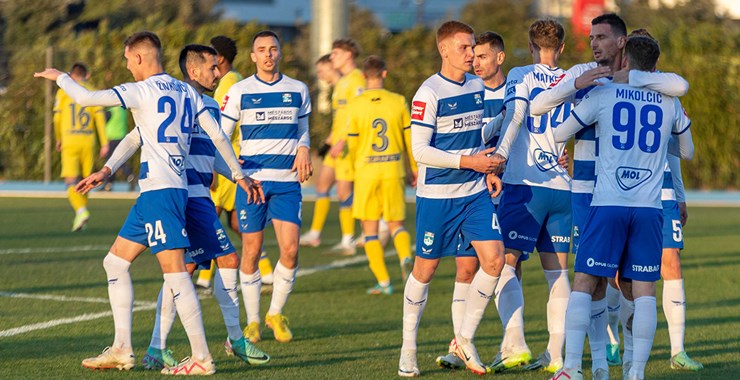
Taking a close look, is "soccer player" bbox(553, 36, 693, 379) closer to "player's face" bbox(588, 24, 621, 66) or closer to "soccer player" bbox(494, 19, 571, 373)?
"player's face" bbox(588, 24, 621, 66)

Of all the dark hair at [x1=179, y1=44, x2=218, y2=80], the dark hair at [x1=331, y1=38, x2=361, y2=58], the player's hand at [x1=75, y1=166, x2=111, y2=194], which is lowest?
the player's hand at [x1=75, y1=166, x2=111, y2=194]

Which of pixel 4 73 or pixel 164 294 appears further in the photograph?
pixel 4 73

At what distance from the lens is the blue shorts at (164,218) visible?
7.30 metres

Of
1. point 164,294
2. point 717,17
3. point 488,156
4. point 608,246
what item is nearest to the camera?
point 608,246

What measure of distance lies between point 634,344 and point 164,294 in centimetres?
299

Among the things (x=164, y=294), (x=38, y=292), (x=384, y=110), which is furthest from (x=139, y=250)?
(x=384, y=110)

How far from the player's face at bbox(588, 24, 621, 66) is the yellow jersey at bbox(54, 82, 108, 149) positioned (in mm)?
11787

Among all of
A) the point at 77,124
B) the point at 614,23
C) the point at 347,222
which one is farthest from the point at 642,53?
the point at 77,124

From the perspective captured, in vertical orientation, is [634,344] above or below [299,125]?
below

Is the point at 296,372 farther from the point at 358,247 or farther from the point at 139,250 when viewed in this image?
the point at 358,247

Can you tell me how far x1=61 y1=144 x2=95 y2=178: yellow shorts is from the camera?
17562 millimetres

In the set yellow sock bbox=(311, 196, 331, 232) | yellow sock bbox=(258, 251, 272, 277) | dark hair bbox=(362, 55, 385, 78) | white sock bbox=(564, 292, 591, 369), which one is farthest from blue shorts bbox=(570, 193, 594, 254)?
yellow sock bbox=(311, 196, 331, 232)

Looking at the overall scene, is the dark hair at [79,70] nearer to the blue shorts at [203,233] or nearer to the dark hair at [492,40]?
the blue shorts at [203,233]

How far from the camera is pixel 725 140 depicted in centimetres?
→ 2595
